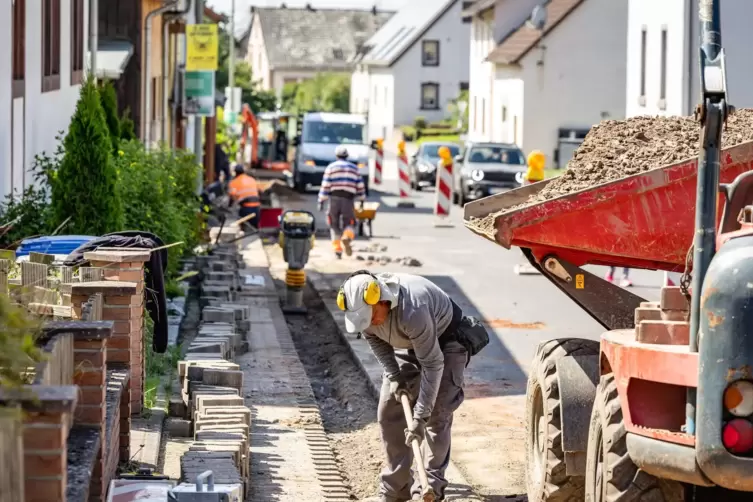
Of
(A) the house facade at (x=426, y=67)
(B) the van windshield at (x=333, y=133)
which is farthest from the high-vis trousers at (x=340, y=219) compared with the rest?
(A) the house facade at (x=426, y=67)

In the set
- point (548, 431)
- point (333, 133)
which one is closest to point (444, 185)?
point (333, 133)

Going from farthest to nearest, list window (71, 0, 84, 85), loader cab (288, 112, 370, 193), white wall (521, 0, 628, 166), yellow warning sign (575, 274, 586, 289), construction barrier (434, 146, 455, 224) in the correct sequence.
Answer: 1. white wall (521, 0, 628, 166)
2. loader cab (288, 112, 370, 193)
3. construction barrier (434, 146, 455, 224)
4. window (71, 0, 84, 85)
5. yellow warning sign (575, 274, 586, 289)

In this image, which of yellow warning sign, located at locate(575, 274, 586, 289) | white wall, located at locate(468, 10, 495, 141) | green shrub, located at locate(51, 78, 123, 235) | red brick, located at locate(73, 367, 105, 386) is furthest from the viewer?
white wall, located at locate(468, 10, 495, 141)

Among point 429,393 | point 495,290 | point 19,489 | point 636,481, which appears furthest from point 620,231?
point 495,290

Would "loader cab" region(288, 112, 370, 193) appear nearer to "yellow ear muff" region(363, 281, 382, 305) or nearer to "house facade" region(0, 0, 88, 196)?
"house facade" region(0, 0, 88, 196)

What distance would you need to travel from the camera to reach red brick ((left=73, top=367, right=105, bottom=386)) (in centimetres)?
685

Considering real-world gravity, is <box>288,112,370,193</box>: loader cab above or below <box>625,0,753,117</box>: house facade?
below

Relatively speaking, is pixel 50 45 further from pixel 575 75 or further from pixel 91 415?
pixel 575 75

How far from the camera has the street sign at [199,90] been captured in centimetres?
3384

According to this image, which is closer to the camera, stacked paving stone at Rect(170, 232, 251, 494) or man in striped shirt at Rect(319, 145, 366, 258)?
stacked paving stone at Rect(170, 232, 251, 494)

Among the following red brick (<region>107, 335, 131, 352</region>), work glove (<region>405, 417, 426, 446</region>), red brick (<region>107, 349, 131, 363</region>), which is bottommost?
work glove (<region>405, 417, 426, 446</region>)

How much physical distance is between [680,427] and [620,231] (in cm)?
251

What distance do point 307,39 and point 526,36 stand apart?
2388 inches

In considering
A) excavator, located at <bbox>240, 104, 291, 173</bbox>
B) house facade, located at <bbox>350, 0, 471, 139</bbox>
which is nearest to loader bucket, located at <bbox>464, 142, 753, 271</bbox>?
excavator, located at <bbox>240, 104, 291, 173</bbox>
